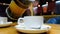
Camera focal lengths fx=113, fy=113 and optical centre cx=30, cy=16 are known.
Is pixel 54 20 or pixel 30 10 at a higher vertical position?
pixel 30 10

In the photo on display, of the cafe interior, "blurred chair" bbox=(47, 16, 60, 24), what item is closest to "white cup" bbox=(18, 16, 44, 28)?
the cafe interior

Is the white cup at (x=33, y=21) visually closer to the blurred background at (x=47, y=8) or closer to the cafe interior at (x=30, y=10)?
the cafe interior at (x=30, y=10)

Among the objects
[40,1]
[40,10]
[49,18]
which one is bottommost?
[49,18]

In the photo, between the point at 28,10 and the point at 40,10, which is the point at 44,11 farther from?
the point at 28,10

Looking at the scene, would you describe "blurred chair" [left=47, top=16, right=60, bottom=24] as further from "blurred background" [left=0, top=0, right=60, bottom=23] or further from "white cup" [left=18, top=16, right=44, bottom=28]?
"white cup" [left=18, top=16, right=44, bottom=28]

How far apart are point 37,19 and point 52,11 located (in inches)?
39.0

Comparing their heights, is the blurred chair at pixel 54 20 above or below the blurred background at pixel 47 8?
below

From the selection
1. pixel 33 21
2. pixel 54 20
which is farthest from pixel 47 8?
pixel 33 21

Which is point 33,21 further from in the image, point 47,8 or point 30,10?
point 47,8

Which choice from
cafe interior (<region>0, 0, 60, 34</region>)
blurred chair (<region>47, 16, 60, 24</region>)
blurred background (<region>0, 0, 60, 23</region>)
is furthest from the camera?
blurred background (<region>0, 0, 60, 23</region>)

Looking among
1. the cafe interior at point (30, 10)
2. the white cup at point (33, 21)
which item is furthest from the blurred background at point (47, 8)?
the white cup at point (33, 21)

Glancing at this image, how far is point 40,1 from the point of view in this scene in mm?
1519

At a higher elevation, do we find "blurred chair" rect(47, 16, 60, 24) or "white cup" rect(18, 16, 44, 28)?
"white cup" rect(18, 16, 44, 28)

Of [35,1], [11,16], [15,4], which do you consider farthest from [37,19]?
[35,1]
